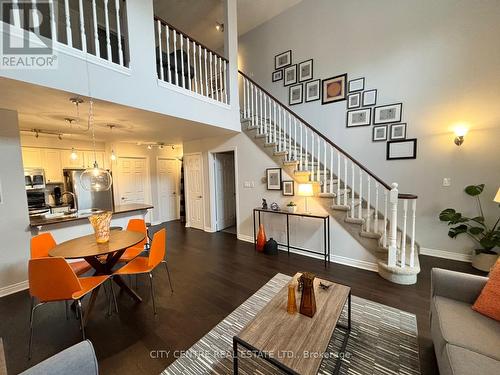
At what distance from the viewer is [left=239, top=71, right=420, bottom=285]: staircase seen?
2.70m

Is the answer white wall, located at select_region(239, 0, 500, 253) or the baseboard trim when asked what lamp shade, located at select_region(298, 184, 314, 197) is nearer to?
white wall, located at select_region(239, 0, 500, 253)

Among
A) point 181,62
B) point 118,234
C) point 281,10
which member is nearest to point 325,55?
point 281,10

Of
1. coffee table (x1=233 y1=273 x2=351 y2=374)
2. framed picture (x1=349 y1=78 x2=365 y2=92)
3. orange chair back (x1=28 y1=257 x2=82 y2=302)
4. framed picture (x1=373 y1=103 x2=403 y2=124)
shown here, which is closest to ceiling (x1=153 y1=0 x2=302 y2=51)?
framed picture (x1=349 y1=78 x2=365 y2=92)

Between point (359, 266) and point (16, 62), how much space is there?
454cm

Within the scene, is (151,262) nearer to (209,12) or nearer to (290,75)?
(290,75)

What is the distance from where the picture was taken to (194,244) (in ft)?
14.3

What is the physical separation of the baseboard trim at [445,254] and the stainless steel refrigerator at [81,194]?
6.11 m

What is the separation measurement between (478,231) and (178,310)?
4.16 meters

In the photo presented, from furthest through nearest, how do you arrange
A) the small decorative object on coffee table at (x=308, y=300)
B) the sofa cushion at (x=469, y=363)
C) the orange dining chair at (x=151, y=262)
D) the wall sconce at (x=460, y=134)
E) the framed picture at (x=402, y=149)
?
the framed picture at (x=402, y=149) < the wall sconce at (x=460, y=134) < the orange dining chair at (x=151, y=262) < the small decorative object on coffee table at (x=308, y=300) < the sofa cushion at (x=469, y=363)

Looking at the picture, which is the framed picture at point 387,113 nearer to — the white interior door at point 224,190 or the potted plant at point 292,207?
the potted plant at point 292,207

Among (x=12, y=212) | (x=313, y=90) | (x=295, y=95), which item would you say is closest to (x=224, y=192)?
(x=295, y=95)

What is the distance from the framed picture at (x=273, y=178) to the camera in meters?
3.92

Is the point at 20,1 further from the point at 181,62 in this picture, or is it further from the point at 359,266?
the point at 359,266

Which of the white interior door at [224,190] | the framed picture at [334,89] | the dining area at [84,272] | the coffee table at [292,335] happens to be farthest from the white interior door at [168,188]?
the coffee table at [292,335]
